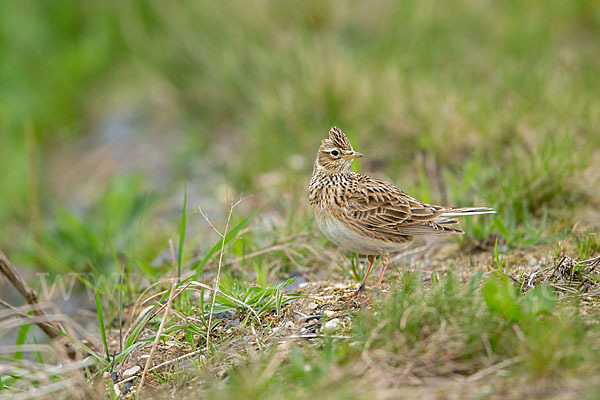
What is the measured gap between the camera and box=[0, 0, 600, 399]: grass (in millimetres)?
3211

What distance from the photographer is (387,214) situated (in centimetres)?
446

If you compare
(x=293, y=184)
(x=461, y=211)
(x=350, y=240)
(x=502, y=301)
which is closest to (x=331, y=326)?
(x=350, y=240)

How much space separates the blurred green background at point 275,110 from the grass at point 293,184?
0.10 ft

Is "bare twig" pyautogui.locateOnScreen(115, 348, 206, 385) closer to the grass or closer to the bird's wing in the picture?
the grass

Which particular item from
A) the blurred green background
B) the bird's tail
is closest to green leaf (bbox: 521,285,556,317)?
the bird's tail

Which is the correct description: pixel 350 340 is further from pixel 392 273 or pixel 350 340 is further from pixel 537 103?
pixel 537 103

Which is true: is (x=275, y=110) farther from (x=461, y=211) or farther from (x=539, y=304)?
(x=539, y=304)

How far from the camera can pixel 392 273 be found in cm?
479

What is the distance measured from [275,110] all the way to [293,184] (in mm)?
1495

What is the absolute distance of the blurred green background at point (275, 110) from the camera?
6.09 m

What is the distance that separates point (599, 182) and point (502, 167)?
Answer: 2.70ft

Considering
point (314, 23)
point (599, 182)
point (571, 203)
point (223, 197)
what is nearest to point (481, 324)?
point (571, 203)

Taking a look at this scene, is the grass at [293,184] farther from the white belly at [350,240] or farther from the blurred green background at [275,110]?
the white belly at [350,240]

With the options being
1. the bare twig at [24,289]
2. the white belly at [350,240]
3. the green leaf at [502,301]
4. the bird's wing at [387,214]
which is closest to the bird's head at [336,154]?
the bird's wing at [387,214]
